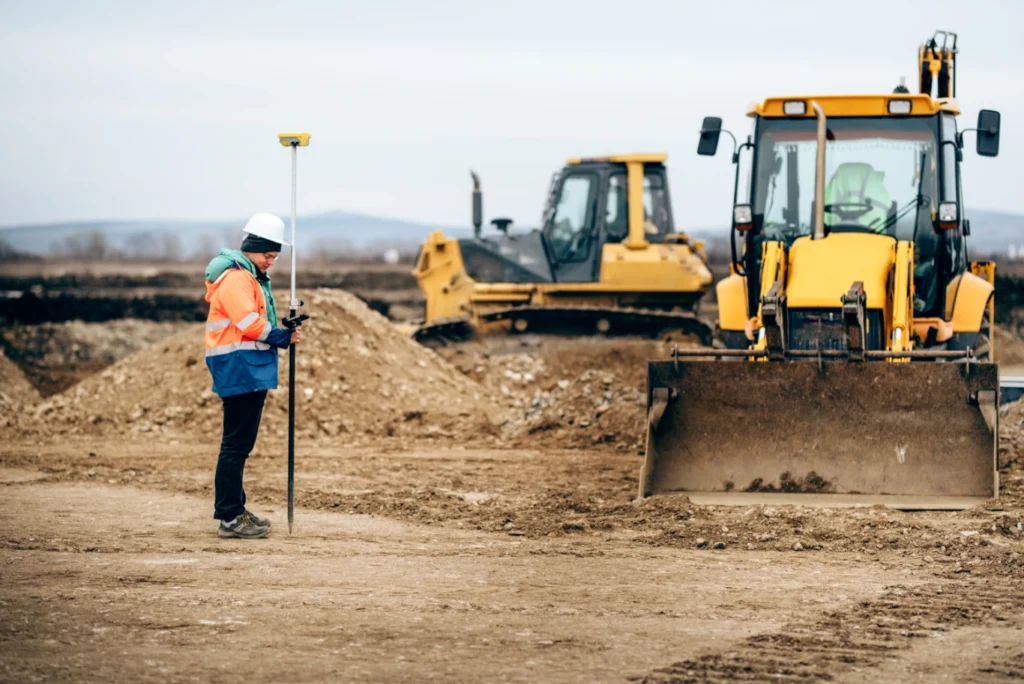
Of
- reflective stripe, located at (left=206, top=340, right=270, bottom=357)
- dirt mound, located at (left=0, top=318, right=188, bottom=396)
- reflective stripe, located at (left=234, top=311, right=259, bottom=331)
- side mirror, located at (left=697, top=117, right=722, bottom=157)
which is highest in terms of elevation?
side mirror, located at (left=697, top=117, right=722, bottom=157)

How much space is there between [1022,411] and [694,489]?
4718 mm

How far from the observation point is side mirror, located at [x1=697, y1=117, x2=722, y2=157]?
35.1ft

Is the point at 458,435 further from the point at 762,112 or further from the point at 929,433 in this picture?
the point at 929,433

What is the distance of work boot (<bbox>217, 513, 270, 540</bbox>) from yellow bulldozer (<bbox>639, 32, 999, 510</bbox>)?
2.47 m

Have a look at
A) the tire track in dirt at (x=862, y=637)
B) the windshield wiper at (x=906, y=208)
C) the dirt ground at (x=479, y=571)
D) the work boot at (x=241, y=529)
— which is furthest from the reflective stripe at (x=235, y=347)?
the windshield wiper at (x=906, y=208)

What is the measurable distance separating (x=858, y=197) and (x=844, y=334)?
1.33m

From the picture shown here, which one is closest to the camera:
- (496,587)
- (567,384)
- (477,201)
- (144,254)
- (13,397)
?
(496,587)

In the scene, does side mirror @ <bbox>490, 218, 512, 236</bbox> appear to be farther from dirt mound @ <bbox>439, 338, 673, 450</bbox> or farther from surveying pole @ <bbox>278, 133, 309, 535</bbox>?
surveying pole @ <bbox>278, 133, 309, 535</bbox>

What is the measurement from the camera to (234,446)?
820cm

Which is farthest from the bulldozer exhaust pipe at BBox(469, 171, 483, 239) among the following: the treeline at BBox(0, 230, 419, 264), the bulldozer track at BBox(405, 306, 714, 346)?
the treeline at BBox(0, 230, 419, 264)

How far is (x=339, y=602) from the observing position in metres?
6.50

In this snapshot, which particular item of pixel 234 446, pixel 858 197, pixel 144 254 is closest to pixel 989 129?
pixel 858 197

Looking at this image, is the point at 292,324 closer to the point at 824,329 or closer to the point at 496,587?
the point at 496,587

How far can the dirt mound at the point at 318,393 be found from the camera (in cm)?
1420
